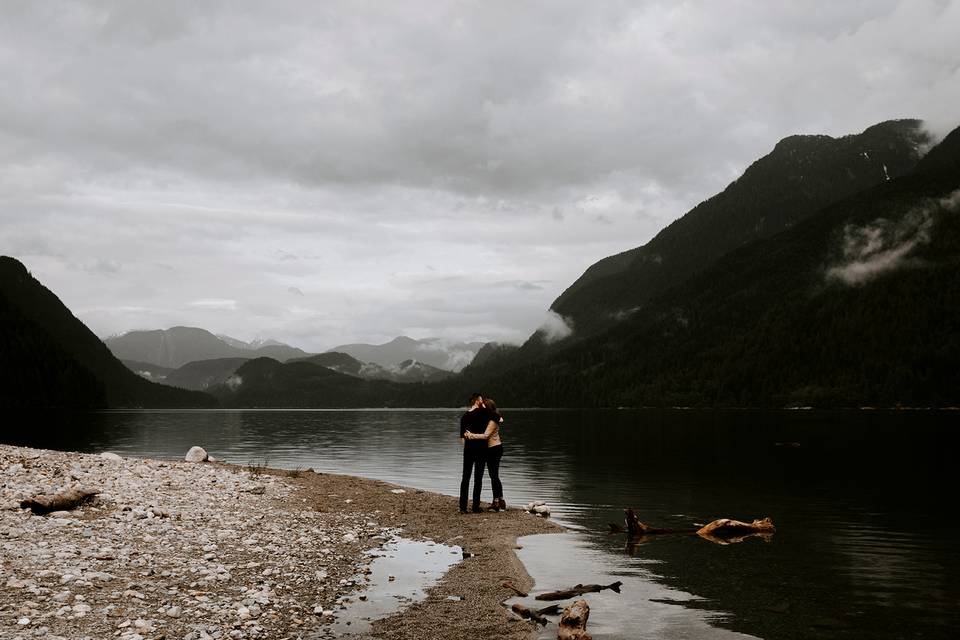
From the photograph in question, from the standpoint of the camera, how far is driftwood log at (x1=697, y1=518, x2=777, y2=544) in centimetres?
2358

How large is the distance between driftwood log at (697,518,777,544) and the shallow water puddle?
29.9 feet

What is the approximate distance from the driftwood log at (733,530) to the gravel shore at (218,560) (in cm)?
530

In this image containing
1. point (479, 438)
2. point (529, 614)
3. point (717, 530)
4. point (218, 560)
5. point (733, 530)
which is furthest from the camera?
point (479, 438)

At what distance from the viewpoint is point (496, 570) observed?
1761cm

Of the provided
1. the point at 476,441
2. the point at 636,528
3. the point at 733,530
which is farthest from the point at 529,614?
the point at 733,530

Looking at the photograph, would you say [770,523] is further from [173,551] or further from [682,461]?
[682,461]

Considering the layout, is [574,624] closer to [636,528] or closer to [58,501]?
[636,528]

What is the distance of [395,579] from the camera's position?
16719mm

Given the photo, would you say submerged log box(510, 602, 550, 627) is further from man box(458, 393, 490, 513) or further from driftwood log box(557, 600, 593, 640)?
man box(458, 393, 490, 513)

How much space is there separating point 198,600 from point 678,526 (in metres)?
18.5

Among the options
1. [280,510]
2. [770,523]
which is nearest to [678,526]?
[770,523]

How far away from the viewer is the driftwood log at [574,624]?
40.5 ft

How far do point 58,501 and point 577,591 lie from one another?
1596 cm

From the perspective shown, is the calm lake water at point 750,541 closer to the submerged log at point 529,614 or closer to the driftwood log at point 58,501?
the submerged log at point 529,614
